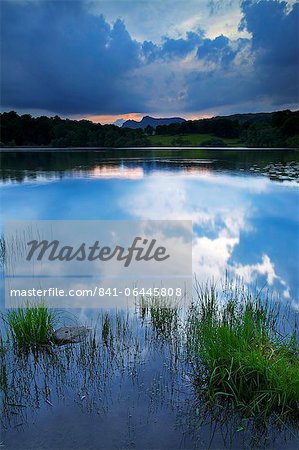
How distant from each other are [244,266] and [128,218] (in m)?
9.21

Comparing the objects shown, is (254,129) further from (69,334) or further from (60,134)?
(69,334)

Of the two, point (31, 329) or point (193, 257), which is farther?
point (193, 257)

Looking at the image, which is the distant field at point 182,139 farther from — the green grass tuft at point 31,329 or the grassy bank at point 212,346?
the green grass tuft at point 31,329

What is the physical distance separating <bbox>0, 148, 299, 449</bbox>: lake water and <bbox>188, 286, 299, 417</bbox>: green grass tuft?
0.95 feet

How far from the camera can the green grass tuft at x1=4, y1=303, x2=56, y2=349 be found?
5.60 m

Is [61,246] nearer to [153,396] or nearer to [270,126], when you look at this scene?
[153,396]

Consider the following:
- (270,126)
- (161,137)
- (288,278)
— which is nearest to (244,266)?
(288,278)

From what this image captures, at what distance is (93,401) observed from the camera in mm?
4535

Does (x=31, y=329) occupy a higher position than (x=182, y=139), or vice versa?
(x=182, y=139)

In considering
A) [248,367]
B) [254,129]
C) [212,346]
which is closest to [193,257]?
[212,346]

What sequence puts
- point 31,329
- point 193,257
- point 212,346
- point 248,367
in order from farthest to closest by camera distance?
point 193,257, point 31,329, point 212,346, point 248,367

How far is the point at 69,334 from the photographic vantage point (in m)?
5.98

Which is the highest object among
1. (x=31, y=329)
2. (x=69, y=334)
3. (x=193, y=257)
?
(x=31, y=329)

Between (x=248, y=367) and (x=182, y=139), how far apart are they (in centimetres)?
8845
